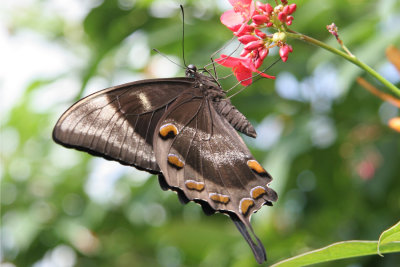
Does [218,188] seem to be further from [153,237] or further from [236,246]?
[153,237]

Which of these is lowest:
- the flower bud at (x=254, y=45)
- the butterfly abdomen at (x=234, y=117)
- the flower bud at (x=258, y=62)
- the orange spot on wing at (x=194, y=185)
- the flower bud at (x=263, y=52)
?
the orange spot on wing at (x=194, y=185)

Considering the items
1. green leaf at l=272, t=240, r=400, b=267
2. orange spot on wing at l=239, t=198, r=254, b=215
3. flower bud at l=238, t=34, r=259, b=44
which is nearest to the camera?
green leaf at l=272, t=240, r=400, b=267

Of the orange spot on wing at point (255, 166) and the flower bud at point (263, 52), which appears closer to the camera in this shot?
the flower bud at point (263, 52)

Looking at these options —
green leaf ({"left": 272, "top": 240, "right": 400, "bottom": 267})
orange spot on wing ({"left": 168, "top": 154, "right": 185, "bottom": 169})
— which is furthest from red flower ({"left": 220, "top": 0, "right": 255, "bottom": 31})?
green leaf ({"left": 272, "top": 240, "right": 400, "bottom": 267})

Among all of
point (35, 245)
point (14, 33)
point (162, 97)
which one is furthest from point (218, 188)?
point (14, 33)

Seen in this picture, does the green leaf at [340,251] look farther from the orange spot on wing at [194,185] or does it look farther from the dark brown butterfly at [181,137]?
the orange spot on wing at [194,185]

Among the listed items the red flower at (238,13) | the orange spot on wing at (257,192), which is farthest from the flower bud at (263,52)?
the orange spot on wing at (257,192)

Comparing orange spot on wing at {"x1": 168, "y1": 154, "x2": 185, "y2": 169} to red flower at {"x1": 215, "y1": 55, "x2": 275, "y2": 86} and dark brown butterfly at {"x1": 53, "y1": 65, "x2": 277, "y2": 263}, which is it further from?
red flower at {"x1": 215, "y1": 55, "x2": 275, "y2": 86}
